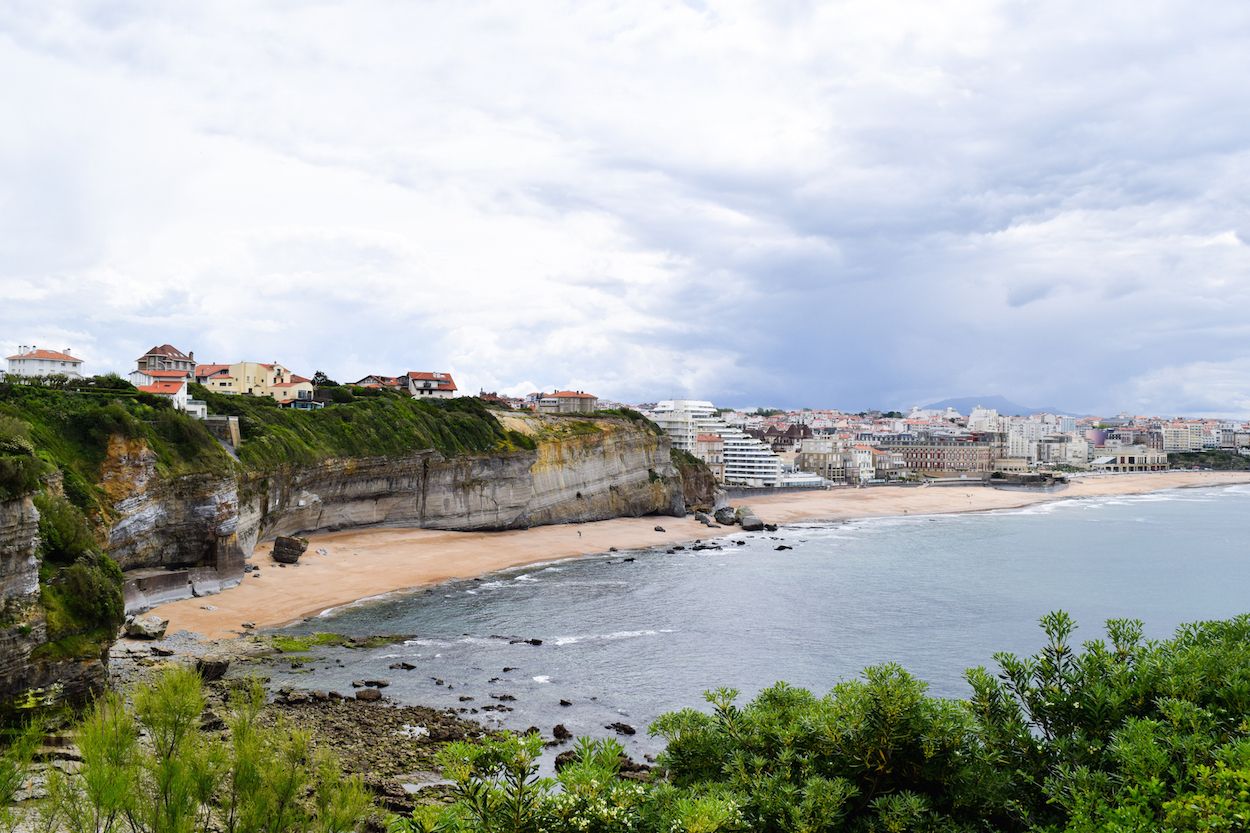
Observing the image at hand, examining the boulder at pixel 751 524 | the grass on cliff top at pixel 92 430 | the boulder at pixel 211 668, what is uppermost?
the grass on cliff top at pixel 92 430

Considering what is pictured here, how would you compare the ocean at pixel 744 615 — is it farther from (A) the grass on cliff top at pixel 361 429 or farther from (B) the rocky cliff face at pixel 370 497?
(A) the grass on cliff top at pixel 361 429

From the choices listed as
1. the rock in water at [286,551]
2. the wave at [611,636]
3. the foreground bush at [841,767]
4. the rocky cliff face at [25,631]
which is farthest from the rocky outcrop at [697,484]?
the foreground bush at [841,767]

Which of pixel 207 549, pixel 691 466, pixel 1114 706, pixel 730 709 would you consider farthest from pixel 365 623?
→ pixel 691 466

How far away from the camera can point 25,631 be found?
22609 millimetres

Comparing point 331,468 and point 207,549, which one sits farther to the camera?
point 331,468

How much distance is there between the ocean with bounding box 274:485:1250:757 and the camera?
3266 centimetres

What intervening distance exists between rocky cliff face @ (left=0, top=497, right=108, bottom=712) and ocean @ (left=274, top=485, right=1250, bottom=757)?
28.8 feet

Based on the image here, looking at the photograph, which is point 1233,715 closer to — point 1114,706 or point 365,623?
point 1114,706

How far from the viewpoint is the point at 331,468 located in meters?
60.3

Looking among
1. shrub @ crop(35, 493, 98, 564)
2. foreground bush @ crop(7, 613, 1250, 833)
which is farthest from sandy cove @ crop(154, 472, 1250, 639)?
foreground bush @ crop(7, 613, 1250, 833)

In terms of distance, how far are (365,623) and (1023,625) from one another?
117ft

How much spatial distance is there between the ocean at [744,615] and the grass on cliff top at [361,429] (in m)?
15.0

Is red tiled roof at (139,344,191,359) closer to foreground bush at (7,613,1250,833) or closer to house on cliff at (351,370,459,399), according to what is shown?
house on cliff at (351,370,459,399)

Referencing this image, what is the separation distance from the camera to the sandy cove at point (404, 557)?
135 ft
